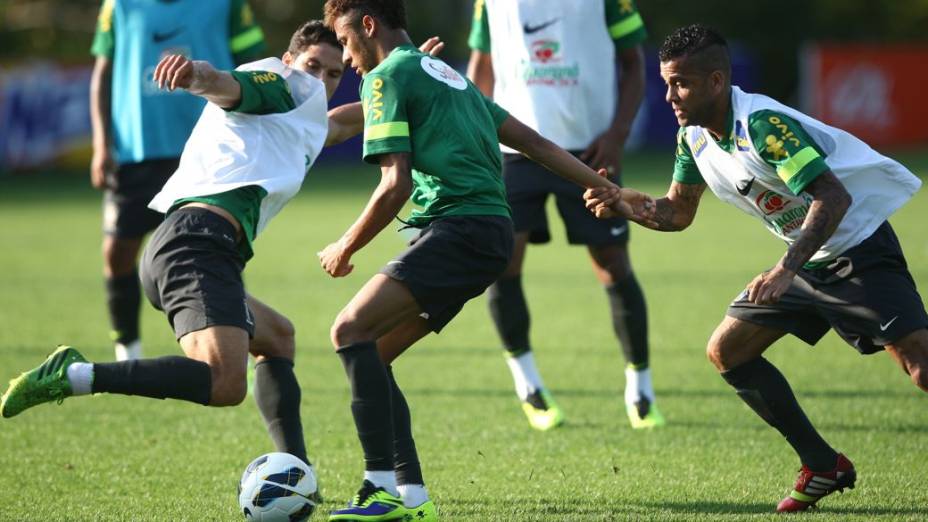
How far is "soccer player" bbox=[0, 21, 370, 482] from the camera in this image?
453 cm

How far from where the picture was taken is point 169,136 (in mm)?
7844

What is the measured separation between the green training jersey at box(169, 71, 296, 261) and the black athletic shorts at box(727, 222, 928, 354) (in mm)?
2000

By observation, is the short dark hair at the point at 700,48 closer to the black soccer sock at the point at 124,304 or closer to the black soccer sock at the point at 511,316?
the black soccer sock at the point at 511,316

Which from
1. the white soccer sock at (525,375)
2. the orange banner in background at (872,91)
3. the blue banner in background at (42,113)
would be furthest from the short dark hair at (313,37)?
the orange banner in background at (872,91)

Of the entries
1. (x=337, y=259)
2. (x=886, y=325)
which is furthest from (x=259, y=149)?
(x=886, y=325)

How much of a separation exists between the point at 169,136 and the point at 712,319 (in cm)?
445

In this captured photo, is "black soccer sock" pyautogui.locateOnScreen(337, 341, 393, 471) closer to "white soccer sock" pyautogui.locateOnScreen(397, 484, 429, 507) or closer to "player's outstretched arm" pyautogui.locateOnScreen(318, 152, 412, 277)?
"white soccer sock" pyautogui.locateOnScreen(397, 484, 429, 507)

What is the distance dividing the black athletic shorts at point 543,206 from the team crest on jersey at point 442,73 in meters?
2.03

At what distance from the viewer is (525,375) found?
22.7 feet

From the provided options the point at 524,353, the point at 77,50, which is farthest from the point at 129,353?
the point at 77,50

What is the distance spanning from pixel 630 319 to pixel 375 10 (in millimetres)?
2750

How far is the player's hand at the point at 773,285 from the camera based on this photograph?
440 cm

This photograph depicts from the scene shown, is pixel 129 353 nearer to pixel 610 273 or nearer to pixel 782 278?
pixel 610 273

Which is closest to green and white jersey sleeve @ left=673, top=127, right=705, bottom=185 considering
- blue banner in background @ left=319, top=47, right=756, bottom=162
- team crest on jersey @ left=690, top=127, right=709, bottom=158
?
team crest on jersey @ left=690, top=127, right=709, bottom=158
